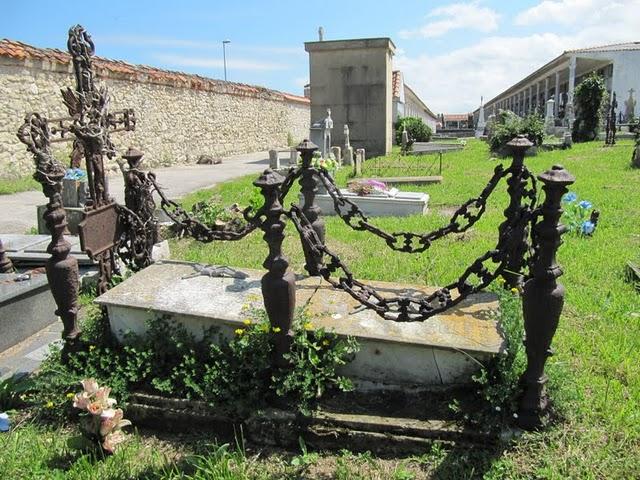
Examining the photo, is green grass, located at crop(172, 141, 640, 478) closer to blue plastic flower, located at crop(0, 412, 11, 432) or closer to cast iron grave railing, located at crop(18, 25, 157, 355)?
cast iron grave railing, located at crop(18, 25, 157, 355)

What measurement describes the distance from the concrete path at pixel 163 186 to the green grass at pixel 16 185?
0.24 meters

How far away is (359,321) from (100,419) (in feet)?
4.70

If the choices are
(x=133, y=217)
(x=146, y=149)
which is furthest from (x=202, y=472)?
(x=146, y=149)

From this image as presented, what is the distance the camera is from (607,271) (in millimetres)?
4977

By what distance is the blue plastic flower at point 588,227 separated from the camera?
20.4 feet

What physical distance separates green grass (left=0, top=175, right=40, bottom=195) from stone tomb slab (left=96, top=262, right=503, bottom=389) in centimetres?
884

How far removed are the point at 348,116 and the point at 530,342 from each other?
17188 millimetres

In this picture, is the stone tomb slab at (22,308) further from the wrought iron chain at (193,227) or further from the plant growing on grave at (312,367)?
the plant growing on grave at (312,367)

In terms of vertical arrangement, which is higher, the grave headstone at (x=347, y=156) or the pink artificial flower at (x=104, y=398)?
the grave headstone at (x=347, y=156)

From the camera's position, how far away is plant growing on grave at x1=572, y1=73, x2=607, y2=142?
1998cm

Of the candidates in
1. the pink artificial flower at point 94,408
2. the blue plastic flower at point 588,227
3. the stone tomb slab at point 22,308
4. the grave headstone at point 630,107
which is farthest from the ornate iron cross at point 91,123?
the grave headstone at point 630,107

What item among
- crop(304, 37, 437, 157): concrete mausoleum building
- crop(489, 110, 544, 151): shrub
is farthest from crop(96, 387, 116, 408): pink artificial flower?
crop(304, 37, 437, 157): concrete mausoleum building

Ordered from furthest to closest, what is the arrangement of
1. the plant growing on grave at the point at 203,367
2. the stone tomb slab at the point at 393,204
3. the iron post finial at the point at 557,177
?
the stone tomb slab at the point at 393,204
the plant growing on grave at the point at 203,367
the iron post finial at the point at 557,177

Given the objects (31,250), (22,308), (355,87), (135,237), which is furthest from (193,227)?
(355,87)
